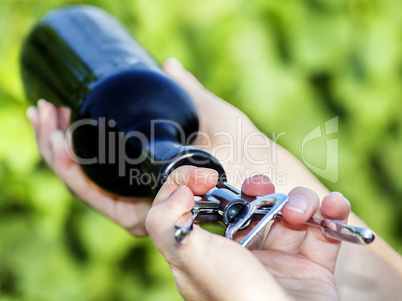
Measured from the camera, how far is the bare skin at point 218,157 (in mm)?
994

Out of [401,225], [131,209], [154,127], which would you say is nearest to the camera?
[154,127]

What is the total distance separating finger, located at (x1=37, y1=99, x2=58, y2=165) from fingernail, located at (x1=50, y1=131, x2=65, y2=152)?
1cm

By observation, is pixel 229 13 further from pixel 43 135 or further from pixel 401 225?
pixel 401 225

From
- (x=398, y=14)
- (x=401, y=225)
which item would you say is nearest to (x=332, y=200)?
(x=398, y=14)

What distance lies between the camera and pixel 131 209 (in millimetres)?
1211

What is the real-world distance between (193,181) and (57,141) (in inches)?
22.4

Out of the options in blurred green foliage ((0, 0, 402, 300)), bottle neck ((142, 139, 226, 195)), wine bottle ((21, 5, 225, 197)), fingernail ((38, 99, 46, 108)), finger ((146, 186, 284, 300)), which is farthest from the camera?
blurred green foliage ((0, 0, 402, 300))

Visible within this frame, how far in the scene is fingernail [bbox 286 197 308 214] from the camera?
678 mm

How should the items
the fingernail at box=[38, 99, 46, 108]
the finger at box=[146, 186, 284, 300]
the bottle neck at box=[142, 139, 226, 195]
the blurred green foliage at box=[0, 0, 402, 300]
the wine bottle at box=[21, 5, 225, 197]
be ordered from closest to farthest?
the finger at box=[146, 186, 284, 300] → the bottle neck at box=[142, 139, 226, 195] → the wine bottle at box=[21, 5, 225, 197] → the fingernail at box=[38, 99, 46, 108] → the blurred green foliage at box=[0, 0, 402, 300]

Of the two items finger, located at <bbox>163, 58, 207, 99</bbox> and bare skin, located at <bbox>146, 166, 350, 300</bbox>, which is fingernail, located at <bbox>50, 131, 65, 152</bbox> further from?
bare skin, located at <bbox>146, 166, 350, 300</bbox>

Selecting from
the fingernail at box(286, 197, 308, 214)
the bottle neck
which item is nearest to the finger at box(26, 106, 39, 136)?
the bottle neck

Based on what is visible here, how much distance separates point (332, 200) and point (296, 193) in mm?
46

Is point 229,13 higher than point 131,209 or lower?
higher

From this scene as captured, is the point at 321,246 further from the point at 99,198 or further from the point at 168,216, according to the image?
the point at 99,198
